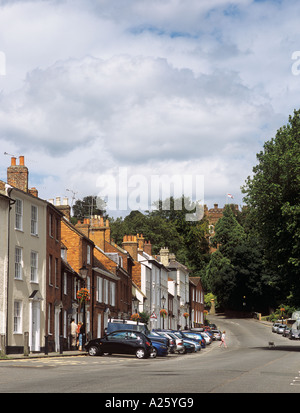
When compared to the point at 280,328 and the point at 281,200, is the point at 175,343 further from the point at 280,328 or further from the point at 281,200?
the point at 280,328

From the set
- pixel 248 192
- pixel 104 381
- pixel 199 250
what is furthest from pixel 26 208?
pixel 199 250

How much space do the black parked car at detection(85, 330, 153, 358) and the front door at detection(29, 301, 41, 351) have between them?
18.9ft

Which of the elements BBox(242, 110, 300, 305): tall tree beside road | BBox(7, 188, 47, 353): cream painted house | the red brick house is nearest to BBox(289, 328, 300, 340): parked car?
the red brick house

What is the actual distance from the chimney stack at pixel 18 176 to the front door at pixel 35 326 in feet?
24.3

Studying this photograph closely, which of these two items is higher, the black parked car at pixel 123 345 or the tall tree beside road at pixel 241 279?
the tall tree beside road at pixel 241 279

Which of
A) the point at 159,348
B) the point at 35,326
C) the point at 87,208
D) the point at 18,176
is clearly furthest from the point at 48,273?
the point at 87,208

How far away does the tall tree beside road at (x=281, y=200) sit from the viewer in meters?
47.4

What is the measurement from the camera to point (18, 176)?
145 ft

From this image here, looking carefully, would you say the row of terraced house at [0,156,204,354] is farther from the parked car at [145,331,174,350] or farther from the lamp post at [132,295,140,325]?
the parked car at [145,331,174,350]

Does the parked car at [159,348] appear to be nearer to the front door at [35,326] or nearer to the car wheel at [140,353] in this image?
the car wheel at [140,353]

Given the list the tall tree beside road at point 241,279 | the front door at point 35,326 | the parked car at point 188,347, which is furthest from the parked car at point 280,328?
the front door at point 35,326

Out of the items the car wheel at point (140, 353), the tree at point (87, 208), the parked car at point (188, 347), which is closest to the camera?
the car wheel at point (140, 353)

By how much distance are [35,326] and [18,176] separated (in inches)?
375
